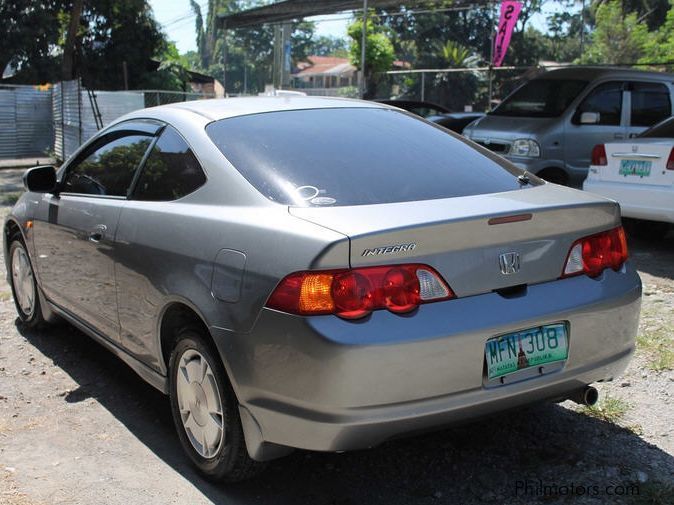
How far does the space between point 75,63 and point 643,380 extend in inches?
1129

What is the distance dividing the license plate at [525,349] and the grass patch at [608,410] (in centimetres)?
106

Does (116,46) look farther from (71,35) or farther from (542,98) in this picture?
(542,98)

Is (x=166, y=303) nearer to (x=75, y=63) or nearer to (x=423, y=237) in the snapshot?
(x=423, y=237)

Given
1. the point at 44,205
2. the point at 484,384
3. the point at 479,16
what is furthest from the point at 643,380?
the point at 479,16

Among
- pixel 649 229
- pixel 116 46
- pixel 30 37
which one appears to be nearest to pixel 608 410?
pixel 649 229

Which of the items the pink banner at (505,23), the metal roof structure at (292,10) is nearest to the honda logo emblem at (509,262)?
the metal roof structure at (292,10)

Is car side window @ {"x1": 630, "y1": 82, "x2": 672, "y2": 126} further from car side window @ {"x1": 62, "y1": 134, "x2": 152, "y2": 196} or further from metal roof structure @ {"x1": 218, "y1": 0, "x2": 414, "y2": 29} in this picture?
metal roof structure @ {"x1": 218, "y1": 0, "x2": 414, "y2": 29}

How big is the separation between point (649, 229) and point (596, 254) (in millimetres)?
5519

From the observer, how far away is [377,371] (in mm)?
2594

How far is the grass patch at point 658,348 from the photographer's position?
4531mm

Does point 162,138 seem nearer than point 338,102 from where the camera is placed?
Yes

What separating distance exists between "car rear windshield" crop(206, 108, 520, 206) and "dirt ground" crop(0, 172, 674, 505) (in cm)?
103

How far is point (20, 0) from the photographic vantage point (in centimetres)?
2848

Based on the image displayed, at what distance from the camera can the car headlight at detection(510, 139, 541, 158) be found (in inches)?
358
